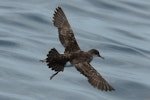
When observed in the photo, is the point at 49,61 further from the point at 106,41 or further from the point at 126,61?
the point at 106,41

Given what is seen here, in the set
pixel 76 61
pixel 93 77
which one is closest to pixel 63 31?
pixel 76 61

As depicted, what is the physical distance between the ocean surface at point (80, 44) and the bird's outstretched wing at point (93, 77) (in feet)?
0.69

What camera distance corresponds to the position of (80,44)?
17219 millimetres

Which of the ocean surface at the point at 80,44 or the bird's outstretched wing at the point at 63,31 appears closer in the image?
the bird's outstretched wing at the point at 63,31

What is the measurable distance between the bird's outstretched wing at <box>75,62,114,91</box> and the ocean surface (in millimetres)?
210

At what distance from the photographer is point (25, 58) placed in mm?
15391

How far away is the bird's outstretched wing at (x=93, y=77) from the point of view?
11.1m

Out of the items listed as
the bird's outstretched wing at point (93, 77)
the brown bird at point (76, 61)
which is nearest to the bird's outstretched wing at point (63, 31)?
the brown bird at point (76, 61)

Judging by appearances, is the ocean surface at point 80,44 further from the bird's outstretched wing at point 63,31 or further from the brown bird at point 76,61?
the bird's outstretched wing at point 63,31

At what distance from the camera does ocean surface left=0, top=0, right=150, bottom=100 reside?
46.5 feet

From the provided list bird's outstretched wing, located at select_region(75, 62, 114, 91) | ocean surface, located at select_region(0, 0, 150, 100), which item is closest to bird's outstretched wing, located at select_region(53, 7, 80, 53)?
bird's outstretched wing, located at select_region(75, 62, 114, 91)

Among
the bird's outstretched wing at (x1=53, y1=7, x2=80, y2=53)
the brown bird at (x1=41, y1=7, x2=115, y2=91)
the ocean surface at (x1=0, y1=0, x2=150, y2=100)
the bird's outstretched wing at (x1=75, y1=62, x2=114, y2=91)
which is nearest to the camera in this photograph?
the bird's outstretched wing at (x1=75, y1=62, x2=114, y2=91)

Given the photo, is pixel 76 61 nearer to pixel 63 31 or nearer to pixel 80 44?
pixel 63 31

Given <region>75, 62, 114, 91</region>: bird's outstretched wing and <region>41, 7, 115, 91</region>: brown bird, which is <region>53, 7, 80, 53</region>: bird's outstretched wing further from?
<region>75, 62, 114, 91</region>: bird's outstretched wing
